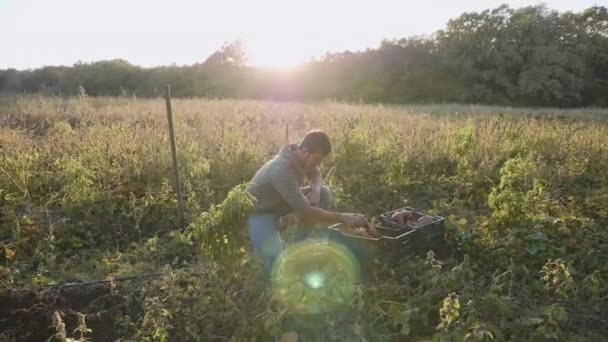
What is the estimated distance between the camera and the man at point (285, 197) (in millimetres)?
3467

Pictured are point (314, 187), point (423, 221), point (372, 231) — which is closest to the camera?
point (372, 231)

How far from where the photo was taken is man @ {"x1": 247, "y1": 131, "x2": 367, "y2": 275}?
11.4 feet

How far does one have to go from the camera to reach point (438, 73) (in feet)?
106

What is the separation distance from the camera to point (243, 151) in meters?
6.36

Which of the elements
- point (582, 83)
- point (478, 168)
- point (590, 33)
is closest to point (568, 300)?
point (478, 168)

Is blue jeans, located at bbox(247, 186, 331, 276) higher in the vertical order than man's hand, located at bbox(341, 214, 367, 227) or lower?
lower

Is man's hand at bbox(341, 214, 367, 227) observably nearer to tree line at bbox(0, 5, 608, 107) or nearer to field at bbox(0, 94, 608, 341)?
field at bbox(0, 94, 608, 341)

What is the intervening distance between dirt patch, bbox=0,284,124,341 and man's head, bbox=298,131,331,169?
1.76 meters

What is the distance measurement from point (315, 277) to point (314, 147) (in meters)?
1.01

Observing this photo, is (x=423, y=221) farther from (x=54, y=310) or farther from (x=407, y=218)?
(x=54, y=310)

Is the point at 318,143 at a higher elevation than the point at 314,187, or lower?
higher

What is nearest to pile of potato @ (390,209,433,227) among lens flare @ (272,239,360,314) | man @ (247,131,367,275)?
man @ (247,131,367,275)

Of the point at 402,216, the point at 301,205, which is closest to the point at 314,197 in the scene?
the point at 301,205

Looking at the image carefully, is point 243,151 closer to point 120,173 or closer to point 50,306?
point 120,173
